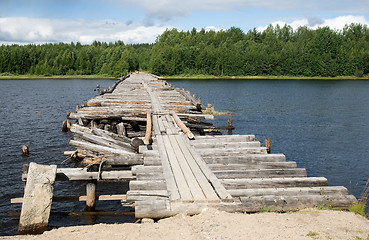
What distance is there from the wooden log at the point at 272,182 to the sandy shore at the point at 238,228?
105 cm

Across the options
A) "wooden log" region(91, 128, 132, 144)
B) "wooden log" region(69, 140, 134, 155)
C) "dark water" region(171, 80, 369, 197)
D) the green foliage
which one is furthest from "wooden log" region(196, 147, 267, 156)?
the green foliage

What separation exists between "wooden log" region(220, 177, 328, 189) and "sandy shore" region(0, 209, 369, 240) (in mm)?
1051

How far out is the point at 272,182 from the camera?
9.07m

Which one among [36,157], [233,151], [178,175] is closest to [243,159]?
[233,151]

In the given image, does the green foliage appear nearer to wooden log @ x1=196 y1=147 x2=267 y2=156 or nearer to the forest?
the forest

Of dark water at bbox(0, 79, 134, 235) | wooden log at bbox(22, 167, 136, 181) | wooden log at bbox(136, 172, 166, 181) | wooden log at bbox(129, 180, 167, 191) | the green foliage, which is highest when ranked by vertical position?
the green foliage

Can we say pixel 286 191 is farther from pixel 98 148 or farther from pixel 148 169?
pixel 98 148

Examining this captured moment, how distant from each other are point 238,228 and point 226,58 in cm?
13396

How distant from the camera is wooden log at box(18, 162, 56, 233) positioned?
9.06 meters

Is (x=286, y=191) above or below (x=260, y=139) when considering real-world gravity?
above

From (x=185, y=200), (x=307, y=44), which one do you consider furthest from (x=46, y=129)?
(x=307, y=44)

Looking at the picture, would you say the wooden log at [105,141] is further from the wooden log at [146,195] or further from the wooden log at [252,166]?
the wooden log at [146,195]

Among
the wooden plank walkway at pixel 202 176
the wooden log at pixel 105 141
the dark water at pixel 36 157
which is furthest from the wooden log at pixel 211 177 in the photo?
the wooden log at pixel 105 141

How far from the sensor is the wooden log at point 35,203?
29.7ft
